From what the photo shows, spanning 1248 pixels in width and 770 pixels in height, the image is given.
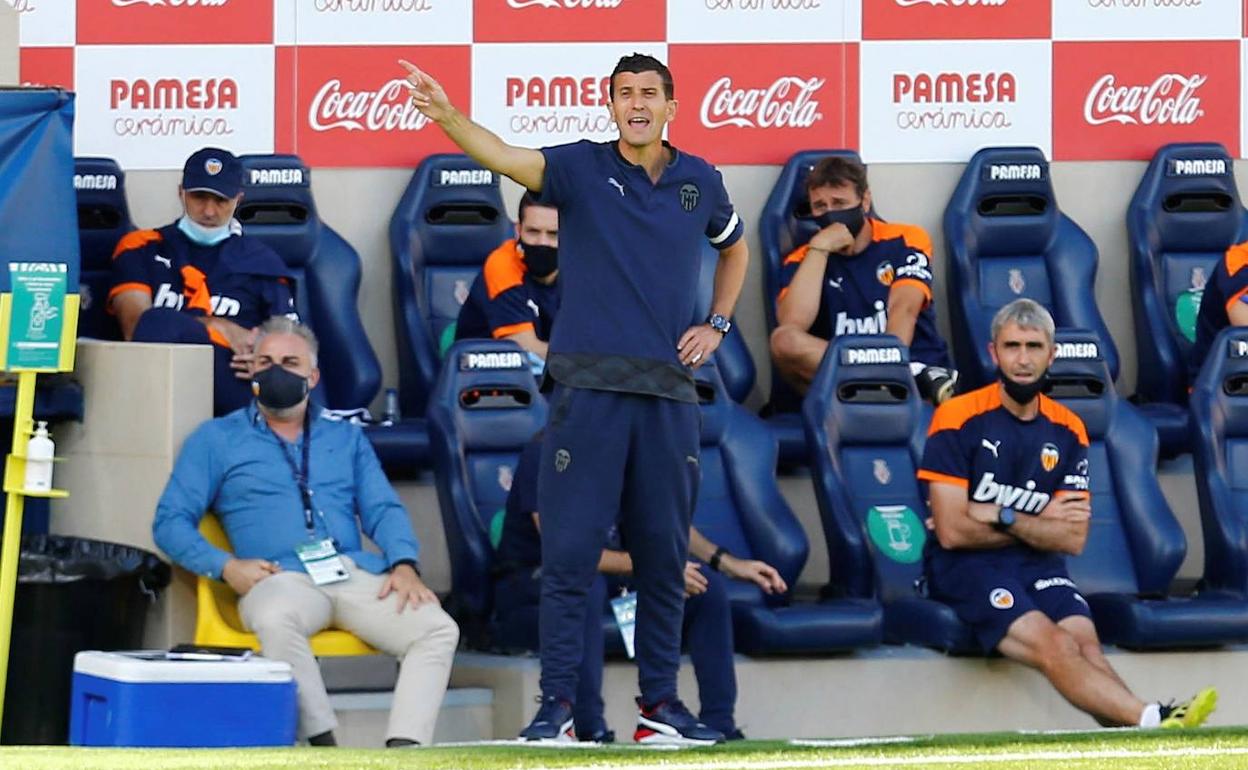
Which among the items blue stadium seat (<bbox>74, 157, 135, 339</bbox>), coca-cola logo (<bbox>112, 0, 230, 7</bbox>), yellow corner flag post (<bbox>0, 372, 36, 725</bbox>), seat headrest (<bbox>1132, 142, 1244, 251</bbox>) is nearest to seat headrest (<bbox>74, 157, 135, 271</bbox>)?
blue stadium seat (<bbox>74, 157, 135, 339</bbox>)

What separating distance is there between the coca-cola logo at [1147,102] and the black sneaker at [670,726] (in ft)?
14.1

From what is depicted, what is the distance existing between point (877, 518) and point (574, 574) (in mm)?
2434

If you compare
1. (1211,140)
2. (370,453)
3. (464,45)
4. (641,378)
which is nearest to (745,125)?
(464,45)

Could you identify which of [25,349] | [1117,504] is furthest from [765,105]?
[25,349]

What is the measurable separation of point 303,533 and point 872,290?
2603 millimetres

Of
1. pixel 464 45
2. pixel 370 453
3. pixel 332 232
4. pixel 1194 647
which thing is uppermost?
pixel 464 45

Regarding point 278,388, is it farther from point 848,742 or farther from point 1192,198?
point 1192,198

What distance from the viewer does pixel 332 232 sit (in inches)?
389

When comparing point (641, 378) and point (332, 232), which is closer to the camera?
point (641, 378)

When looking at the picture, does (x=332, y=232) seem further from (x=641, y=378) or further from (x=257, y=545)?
(x=641, y=378)

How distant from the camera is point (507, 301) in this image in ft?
30.6

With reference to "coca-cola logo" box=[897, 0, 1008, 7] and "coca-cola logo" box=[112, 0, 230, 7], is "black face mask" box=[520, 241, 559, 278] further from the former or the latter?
"coca-cola logo" box=[897, 0, 1008, 7]

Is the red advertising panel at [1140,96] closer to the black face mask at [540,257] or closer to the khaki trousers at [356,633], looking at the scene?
the black face mask at [540,257]

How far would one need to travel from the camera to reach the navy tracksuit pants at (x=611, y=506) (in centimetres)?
693
